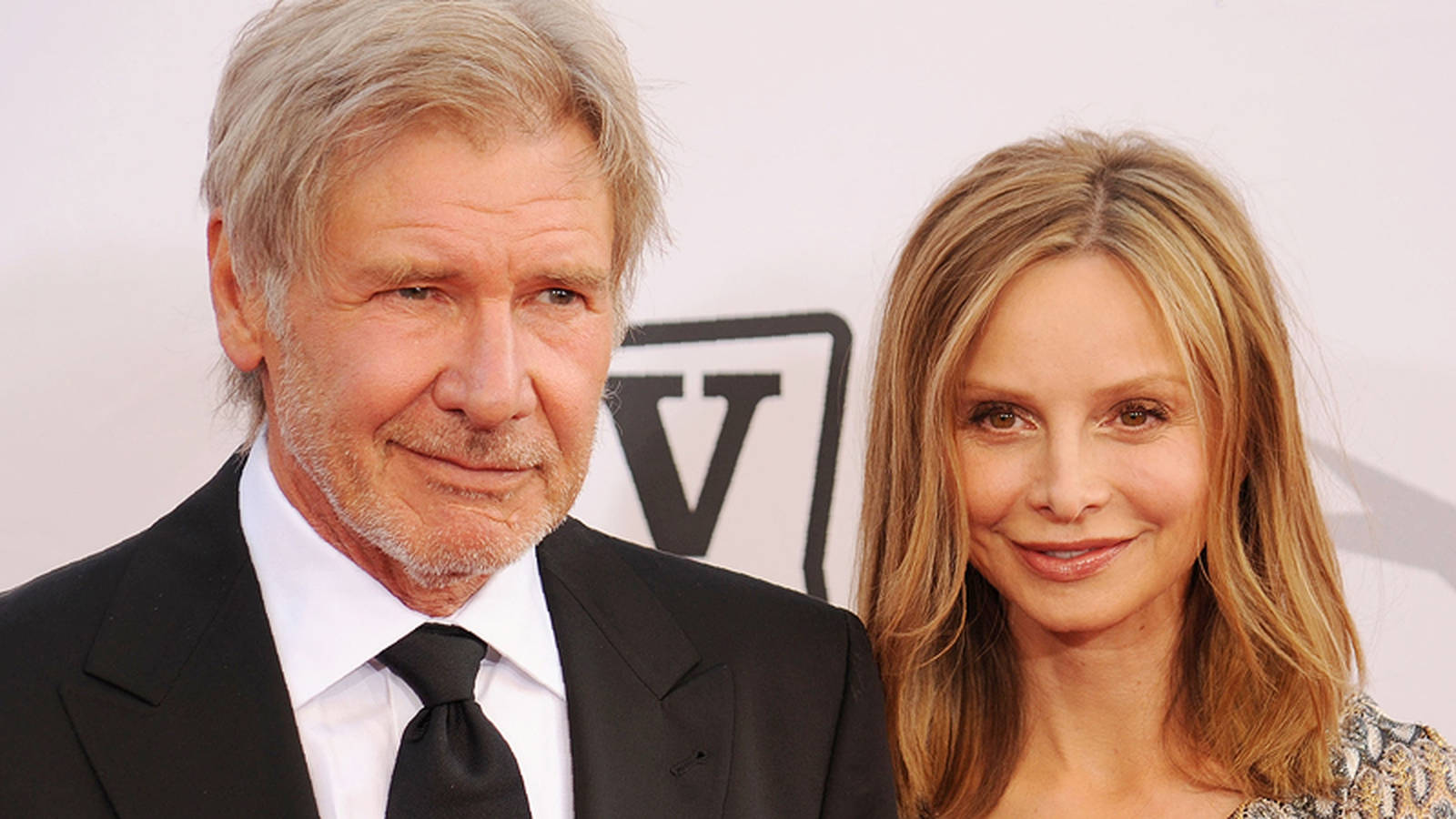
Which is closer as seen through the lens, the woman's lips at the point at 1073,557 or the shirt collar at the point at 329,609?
the shirt collar at the point at 329,609

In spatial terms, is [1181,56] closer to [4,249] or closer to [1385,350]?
[1385,350]

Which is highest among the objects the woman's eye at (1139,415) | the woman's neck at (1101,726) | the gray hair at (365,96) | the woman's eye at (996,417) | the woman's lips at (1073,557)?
the gray hair at (365,96)

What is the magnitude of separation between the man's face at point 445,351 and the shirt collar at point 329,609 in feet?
0.14

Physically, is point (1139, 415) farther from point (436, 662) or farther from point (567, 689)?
point (436, 662)

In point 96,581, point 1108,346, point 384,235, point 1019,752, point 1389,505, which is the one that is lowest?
point 1019,752

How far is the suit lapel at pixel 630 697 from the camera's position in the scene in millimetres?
1578

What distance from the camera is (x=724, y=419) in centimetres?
249

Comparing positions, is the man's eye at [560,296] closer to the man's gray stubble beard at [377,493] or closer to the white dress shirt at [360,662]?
the man's gray stubble beard at [377,493]

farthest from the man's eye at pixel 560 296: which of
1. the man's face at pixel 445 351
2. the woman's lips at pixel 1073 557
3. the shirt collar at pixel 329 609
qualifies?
the woman's lips at pixel 1073 557

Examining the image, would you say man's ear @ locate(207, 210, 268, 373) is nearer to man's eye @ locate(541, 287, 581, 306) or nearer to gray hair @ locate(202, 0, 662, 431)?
gray hair @ locate(202, 0, 662, 431)

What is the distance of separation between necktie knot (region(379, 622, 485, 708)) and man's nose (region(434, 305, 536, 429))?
0.73 ft

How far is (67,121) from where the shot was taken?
8.08 ft

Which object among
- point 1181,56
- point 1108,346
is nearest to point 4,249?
point 1108,346

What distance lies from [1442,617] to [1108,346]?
948mm
